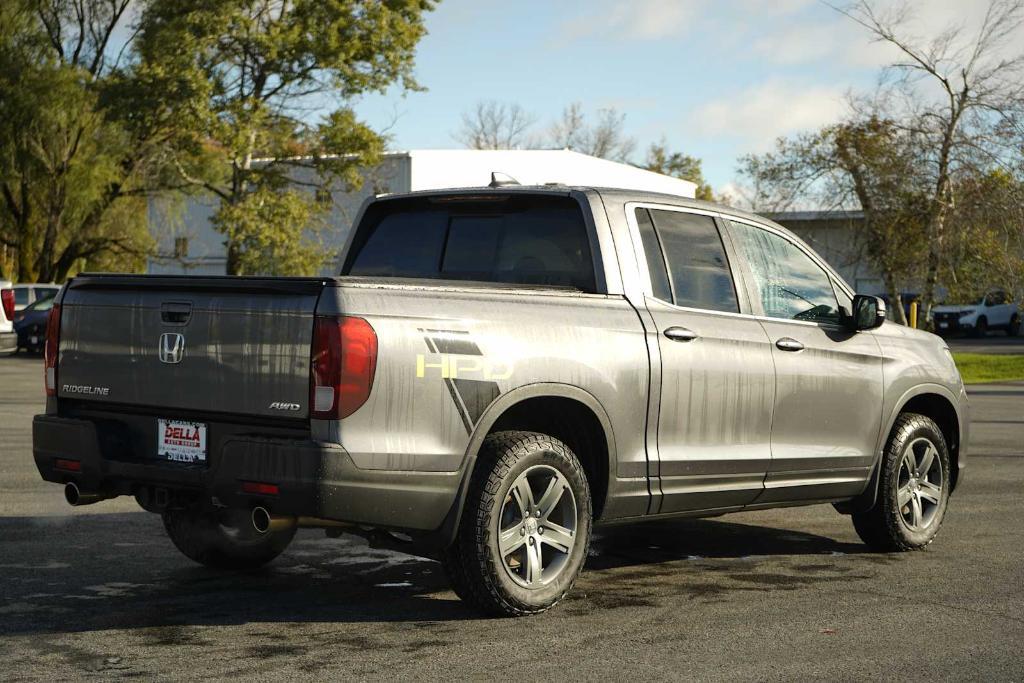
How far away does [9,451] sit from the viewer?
12.6m

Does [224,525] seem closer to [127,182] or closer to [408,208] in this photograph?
[408,208]

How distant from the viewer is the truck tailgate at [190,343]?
18.2 feet

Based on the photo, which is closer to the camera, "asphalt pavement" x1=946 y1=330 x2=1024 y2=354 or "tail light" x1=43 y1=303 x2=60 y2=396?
"tail light" x1=43 y1=303 x2=60 y2=396

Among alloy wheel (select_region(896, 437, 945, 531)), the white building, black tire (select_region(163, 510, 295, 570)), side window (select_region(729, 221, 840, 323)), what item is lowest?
black tire (select_region(163, 510, 295, 570))

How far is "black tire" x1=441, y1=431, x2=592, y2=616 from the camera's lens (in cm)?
594

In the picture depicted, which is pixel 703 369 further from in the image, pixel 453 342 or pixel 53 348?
pixel 53 348

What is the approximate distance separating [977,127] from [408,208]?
2929 centimetres

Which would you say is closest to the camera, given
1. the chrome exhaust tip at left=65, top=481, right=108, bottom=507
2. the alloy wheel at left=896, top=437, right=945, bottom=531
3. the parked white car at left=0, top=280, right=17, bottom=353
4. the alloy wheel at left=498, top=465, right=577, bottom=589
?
the alloy wheel at left=498, top=465, right=577, bottom=589

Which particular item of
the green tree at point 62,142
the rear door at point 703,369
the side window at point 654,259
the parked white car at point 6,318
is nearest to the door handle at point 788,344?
the rear door at point 703,369

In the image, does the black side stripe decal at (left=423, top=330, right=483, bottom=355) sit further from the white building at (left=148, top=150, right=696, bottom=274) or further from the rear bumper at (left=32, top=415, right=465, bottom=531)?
the white building at (left=148, top=150, right=696, bottom=274)

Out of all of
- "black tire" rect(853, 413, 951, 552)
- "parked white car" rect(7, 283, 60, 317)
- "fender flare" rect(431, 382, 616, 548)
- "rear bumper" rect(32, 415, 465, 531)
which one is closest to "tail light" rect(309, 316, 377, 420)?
"rear bumper" rect(32, 415, 465, 531)

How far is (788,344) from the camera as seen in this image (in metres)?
7.38

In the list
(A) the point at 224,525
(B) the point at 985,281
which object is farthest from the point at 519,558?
(B) the point at 985,281

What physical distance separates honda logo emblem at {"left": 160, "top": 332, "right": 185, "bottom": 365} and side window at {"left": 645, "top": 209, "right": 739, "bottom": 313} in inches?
97.8
